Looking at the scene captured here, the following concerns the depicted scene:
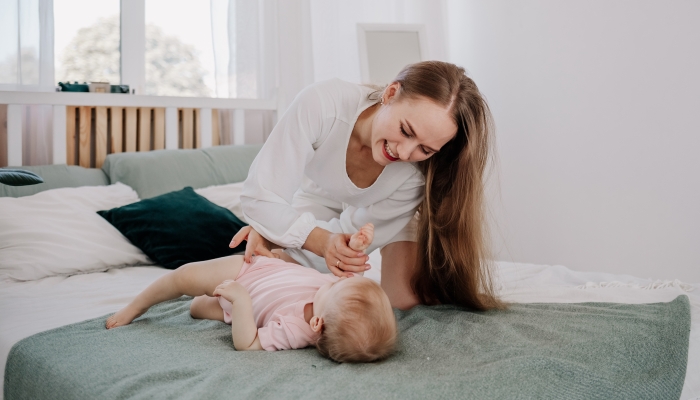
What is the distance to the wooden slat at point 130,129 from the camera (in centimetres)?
266

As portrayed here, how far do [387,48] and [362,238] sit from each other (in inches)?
83.3

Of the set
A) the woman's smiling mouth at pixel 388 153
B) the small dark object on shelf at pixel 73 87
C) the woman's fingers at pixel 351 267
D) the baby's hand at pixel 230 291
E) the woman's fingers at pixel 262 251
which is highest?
the small dark object on shelf at pixel 73 87

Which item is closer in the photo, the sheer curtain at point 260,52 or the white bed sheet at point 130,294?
the white bed sheet at point 130,294

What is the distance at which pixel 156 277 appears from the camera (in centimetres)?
192

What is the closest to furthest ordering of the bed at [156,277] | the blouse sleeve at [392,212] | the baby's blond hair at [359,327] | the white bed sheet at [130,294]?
the baby's blond hair at [359,327] → the bed at [156,277] → the white bed sheet at [130,294] → the blouse sleeve at [392,212]

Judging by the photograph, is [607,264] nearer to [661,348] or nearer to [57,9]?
[661,348]

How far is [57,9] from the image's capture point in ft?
8.32

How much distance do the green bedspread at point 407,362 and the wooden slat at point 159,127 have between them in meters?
1.43

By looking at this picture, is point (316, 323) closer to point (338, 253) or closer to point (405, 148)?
point (338, 253)

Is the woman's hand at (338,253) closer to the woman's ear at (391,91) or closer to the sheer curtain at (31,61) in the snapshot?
the woman's ear at (391,91)

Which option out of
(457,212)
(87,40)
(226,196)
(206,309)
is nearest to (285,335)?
(206,309)

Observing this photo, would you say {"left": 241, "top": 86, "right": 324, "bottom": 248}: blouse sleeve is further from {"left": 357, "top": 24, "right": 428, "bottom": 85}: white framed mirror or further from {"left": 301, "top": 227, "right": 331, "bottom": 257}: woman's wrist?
{"left": 357, "top": 24, "right": 428, "bottom": 85}: white framed mirror

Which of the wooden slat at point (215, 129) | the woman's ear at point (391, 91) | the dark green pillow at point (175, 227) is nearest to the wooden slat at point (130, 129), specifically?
the wooden slat at point (215, 129)

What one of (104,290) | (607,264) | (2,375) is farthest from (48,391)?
(607,264)
